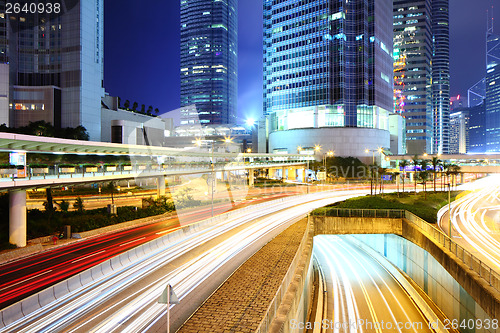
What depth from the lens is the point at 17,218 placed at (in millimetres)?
22766

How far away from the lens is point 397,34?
175m

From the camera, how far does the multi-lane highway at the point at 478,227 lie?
79.1 feet

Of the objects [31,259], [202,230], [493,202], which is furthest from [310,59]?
[31,259]

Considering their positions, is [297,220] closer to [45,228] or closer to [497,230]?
[497,230]

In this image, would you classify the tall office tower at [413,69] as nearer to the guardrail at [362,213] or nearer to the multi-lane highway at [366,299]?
the guardrail at [362,213]

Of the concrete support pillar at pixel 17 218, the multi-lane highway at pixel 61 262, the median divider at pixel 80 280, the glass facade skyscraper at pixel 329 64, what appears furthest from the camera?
the glass facade skyscraper at pixel 329 64

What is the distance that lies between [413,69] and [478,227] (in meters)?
164

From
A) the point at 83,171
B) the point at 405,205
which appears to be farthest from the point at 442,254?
the point at 83,171

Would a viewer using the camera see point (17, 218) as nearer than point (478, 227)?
Yes

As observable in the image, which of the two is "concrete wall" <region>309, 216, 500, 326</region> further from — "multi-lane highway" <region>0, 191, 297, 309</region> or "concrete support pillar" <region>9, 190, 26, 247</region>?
"concrete support pillar" <region>9, 190, 26, 247</region>

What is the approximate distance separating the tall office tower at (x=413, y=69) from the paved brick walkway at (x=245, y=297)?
16846 cm

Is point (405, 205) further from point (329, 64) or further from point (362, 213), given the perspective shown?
point (329, 64)

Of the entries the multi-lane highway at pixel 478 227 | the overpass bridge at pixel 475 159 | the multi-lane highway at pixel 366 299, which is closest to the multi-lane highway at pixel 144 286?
the multi-lane highway at pixel 366 299

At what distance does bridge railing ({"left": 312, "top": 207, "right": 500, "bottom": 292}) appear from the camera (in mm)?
16172
